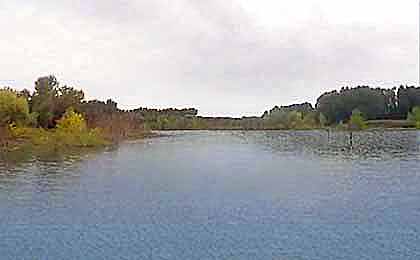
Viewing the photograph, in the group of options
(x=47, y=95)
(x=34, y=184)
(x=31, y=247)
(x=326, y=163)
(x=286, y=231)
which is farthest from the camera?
(x=47, y=95)

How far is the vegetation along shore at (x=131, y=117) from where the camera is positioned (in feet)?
128

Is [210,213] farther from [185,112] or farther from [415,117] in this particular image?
[185,112]

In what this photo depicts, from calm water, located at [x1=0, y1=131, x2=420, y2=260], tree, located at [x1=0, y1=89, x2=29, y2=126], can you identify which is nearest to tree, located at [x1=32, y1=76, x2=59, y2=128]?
tree, located at [x1=0, y1=89, x2=29, y2=126]

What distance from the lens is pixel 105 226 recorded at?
11109mm

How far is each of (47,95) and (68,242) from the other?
128 ft

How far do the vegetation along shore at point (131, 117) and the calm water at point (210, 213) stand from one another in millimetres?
17492

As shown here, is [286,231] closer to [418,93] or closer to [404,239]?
[404,239]

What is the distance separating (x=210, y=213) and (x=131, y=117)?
55.3 meters

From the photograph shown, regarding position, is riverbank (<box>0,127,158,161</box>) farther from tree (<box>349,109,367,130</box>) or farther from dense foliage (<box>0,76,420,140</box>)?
tree (<box>349,109,367,130</box>)

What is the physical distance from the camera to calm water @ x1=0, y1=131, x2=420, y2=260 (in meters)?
9.44

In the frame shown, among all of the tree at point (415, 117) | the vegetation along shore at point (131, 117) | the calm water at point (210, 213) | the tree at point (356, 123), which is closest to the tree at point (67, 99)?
the vegetation along shore at point (131, 117)

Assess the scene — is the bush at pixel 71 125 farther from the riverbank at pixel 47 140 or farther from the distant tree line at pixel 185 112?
the distant tree line at pixel 185 112

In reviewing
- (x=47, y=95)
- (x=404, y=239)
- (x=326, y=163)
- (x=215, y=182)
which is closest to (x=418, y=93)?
(x=47, y=95)

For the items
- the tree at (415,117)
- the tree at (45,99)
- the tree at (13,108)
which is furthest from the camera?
the tree at (415,117)
